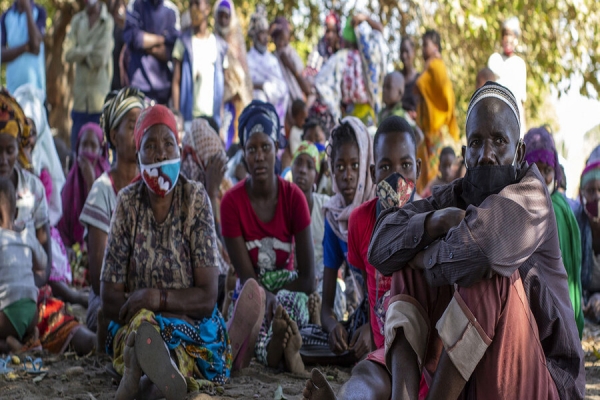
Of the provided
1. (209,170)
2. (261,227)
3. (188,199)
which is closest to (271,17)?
(209,170)

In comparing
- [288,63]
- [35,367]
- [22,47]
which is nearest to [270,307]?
[35,367]

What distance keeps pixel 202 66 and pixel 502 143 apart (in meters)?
6.97

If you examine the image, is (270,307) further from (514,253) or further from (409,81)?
(409,81)

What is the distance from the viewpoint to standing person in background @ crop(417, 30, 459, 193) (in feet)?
33.3

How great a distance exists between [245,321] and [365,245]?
853mm

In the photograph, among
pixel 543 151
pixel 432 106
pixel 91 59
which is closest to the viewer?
pixel 543 151

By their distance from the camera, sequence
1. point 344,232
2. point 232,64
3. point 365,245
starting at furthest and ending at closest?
point 232,64
point 344,232
point 365,245

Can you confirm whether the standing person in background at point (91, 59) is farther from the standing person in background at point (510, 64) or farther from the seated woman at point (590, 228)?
the seated woman at point (590, 228)

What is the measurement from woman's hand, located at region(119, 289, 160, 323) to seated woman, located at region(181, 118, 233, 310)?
8.46ft

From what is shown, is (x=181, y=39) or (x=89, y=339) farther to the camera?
(x=181, y=39)

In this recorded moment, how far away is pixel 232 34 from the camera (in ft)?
33.6

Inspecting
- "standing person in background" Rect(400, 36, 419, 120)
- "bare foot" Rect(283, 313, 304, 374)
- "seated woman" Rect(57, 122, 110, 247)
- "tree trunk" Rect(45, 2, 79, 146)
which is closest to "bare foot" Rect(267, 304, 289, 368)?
"bare foot" Rect(283, 313, 304, 374)

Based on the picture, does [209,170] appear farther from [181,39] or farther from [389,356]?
[389,356]

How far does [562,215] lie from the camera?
4883mm
